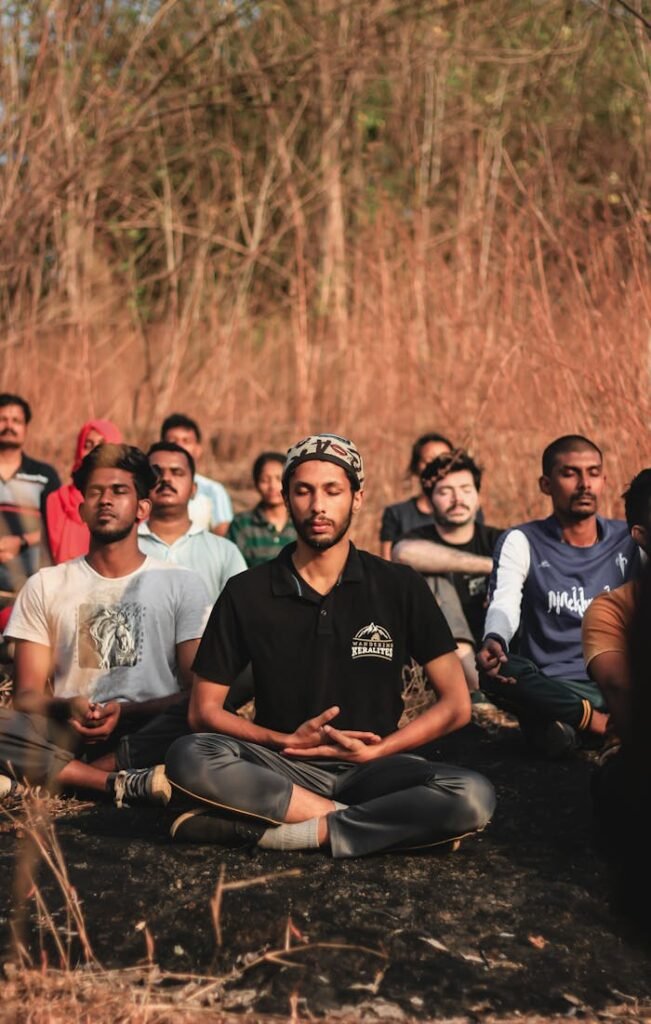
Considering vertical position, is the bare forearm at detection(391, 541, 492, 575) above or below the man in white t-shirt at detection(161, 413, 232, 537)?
below

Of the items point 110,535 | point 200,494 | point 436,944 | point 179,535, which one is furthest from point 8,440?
point 436,944

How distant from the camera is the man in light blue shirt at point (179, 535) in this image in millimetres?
5445

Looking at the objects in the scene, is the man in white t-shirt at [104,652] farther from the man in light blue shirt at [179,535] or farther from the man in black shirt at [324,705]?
the man in light blue shirt at [179,535]

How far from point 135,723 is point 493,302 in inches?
160

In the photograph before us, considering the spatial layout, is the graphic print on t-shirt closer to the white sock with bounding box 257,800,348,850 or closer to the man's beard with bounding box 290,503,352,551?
the man's beard with bounding box 290,503,352,551

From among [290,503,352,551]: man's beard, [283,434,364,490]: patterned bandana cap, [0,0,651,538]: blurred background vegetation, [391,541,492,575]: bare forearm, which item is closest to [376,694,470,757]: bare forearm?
[290,503,352,551]: man's beard

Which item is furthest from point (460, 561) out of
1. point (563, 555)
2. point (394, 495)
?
point (394, 495)

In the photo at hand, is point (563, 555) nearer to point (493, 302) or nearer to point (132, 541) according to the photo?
point (132, 541)

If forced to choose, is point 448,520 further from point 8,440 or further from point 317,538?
point 8,440

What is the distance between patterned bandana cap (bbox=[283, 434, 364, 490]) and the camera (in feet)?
12.7

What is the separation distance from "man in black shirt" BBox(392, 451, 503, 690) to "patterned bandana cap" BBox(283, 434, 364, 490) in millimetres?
1732

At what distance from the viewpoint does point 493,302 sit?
748 centimetres

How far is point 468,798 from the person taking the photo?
3.51 metres

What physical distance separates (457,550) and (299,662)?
83.4 inches
